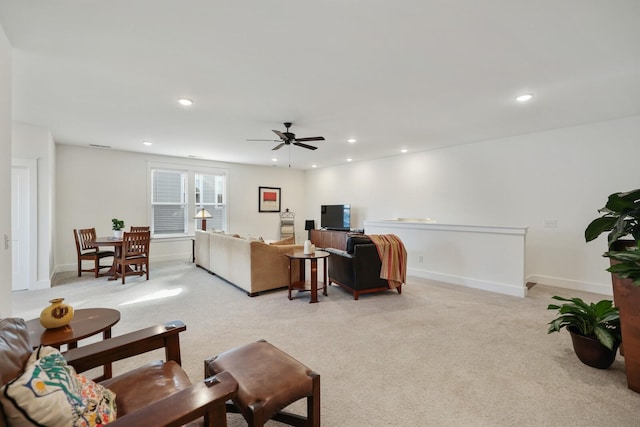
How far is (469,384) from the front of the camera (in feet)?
7.00

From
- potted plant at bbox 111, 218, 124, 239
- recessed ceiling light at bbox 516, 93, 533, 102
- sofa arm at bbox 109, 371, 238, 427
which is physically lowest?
sofa arm at bbox 109, 371, 238, 427

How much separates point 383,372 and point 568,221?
4151 millimetres

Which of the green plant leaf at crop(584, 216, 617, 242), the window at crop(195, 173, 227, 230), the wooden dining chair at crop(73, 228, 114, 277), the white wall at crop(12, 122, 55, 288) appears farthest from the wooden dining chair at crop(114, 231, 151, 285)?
the green plant leaf at crop(584, 216, 617, 242)

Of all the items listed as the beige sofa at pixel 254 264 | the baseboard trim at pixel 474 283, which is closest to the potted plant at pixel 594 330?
the baseboard trim at pixel 474 283

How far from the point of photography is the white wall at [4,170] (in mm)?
2117

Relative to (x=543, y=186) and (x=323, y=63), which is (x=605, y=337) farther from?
(x=543, y=186)

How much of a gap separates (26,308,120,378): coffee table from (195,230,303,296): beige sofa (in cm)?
210

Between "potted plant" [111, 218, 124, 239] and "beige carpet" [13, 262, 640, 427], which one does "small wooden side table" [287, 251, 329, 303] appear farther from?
"potted plant" [111, 218, 124, 239]

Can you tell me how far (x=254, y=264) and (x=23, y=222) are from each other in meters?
3.62

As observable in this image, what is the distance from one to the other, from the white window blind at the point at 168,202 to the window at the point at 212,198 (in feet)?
1.10

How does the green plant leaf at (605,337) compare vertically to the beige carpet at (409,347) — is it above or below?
above

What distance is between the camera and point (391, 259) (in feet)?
13.7

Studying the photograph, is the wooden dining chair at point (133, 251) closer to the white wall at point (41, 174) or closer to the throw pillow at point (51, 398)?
the white wall at point (41, 174)

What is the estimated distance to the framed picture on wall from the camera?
870cm
